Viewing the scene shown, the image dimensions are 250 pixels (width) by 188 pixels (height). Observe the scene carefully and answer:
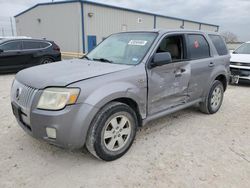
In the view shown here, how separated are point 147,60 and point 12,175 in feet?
7.55

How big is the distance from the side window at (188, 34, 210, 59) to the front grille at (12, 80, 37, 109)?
2773mm

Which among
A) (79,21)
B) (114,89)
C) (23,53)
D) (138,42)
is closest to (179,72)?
(138,42)

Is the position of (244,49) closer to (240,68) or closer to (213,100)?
(240,68)

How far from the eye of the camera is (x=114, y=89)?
2717mm

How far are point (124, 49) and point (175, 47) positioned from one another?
0.95 metres

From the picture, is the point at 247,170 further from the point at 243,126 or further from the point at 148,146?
the point at 243,126

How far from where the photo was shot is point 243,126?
13.6ft

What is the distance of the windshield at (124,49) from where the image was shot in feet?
10.9

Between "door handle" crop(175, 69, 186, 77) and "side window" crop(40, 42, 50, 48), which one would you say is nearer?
"door handle" crop(175, 69, 186, 77)

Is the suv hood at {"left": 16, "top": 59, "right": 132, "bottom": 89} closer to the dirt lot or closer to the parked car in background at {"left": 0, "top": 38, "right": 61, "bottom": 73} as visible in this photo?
the dirt lot

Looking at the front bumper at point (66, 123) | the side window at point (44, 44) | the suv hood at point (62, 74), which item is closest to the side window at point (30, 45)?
the side window at point (44, 44)

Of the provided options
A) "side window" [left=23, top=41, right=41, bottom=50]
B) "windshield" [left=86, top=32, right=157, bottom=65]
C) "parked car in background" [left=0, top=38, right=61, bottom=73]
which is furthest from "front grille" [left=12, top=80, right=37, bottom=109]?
"side window" [left=23, top=41, right=41, bottom=50]

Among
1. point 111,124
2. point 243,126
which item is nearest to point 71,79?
point 111,124

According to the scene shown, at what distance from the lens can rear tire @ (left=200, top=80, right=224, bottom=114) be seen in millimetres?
4551
